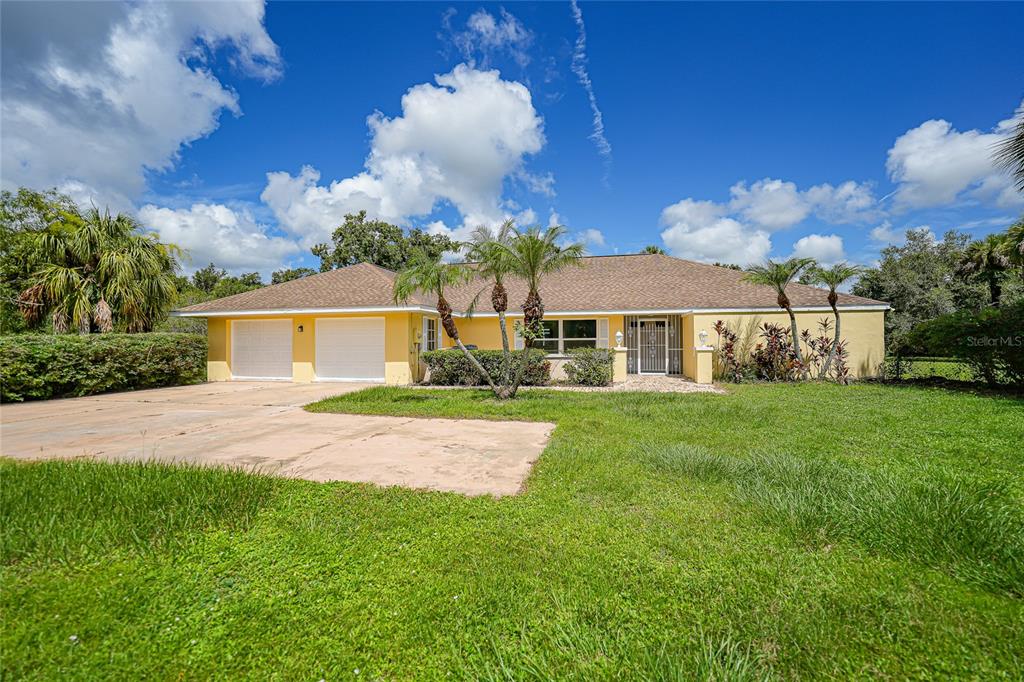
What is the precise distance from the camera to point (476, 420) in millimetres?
8609

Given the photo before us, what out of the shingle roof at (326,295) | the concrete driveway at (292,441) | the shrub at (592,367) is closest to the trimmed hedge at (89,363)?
the concrete driveway at (292,441)

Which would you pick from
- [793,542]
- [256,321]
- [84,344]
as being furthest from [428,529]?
[256,321]

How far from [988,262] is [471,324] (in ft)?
87.0

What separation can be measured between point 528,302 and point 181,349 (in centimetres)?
1342

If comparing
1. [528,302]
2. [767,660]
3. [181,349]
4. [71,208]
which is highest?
[71,208]

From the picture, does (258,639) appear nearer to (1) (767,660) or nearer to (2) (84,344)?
(1) (767,660)

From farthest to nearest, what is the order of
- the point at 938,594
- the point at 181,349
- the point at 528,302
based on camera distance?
the point at 181,349
the point at 528,302
the point at 938,594

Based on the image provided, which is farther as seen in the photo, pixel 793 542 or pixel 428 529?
pixel 428 529

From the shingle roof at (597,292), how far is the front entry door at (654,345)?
1.29 meters

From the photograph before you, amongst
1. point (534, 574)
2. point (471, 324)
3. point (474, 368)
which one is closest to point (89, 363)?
point (474, 368)

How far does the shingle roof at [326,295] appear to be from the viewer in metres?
16.4

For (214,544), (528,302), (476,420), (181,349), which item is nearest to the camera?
(214,544)
